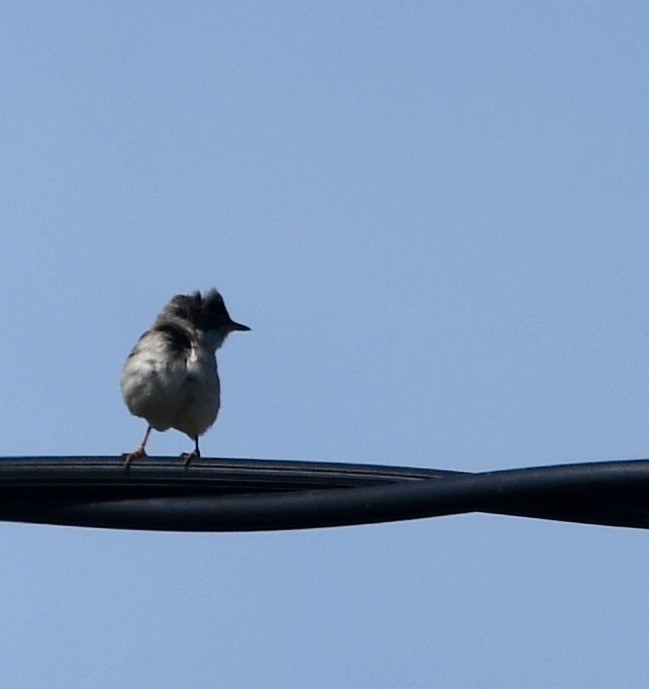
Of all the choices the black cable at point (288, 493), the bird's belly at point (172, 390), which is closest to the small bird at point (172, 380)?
the bird's belly at point (172, 390)

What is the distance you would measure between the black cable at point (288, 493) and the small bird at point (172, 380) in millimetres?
5353

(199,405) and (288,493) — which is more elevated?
(199,405)

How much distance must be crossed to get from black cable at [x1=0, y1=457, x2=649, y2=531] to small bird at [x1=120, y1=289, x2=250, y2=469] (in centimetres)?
535

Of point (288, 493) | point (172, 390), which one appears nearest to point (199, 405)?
point (172, 390)

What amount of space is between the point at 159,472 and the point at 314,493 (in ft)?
2.62

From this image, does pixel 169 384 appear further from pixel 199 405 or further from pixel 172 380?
pixel 199 405

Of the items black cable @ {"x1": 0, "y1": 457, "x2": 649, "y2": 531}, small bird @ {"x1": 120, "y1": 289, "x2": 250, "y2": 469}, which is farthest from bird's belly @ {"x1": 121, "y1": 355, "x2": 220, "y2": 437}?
black cable @ {"x1": 0, "y1": 457, "x2": 649, "y2": 531}

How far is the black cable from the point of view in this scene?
617cm

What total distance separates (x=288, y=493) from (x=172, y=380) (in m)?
5.90

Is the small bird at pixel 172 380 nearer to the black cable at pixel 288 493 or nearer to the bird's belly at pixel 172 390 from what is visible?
the bird's belly at pixel 172 390

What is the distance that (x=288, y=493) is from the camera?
657 cm

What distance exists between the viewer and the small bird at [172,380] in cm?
1239

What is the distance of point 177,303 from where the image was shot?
14.1 m

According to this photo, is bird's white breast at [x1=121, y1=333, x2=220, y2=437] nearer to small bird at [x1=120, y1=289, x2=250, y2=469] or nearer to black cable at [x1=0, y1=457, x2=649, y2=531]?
small bird at [x1=120, y1=289, x2=250, y2=469]
